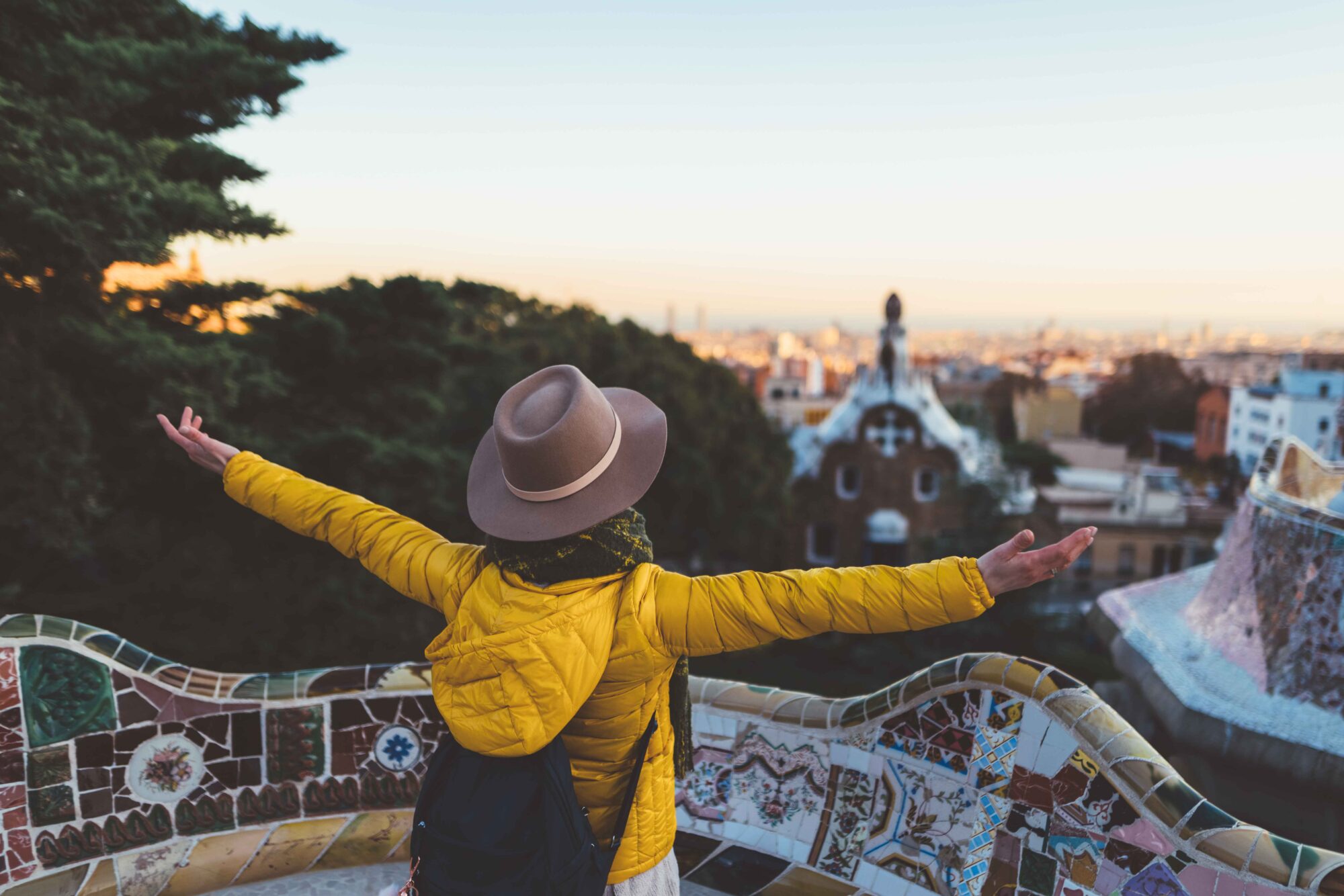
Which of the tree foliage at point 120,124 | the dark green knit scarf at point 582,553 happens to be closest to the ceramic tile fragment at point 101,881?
the dark green knit scarf at point 582,553

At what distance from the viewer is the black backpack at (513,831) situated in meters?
1.88

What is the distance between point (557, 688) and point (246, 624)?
8527 mm

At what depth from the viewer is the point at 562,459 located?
1.84 meters

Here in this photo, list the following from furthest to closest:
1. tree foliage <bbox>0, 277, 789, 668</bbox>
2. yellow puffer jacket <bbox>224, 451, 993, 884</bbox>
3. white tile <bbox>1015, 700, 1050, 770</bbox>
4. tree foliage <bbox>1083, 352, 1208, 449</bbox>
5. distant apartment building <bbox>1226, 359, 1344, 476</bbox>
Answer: tree foliage <bbox>1083, 352, 1208, 449</bbox> < distant apartment building <bbox>1226, 359, 1344, 476</bbox> < tree foliage <bbox>0, 277, 789, 668</bbox> < white tile <bbox>1015, 700, 1050, 770</bbox> < yellow puffer jacket <bbox>224, 451, 993, 884</bbox>

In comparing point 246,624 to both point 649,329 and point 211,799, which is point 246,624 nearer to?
point 211,799

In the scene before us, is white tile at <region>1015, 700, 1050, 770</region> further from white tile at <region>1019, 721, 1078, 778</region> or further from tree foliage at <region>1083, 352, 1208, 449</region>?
tree foliage at <region>1083, 352, 1208, 449</region>

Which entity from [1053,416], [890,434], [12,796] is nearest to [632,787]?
→ [12,796]

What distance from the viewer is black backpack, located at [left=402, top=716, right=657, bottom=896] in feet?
6.18

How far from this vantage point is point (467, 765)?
6.32ft

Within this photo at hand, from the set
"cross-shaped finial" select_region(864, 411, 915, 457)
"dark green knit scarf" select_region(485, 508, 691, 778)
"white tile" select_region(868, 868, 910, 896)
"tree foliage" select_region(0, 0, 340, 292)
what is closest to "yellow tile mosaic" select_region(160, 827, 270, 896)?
"dark green knit scarf" select_region(485, 508, 691, 778)

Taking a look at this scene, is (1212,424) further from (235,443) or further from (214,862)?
(214,862)

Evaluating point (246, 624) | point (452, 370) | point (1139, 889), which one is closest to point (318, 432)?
point (246, 624)

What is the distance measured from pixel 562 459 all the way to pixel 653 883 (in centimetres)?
103

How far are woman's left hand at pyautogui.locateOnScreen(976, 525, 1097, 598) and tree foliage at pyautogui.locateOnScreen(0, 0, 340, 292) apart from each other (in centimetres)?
669
